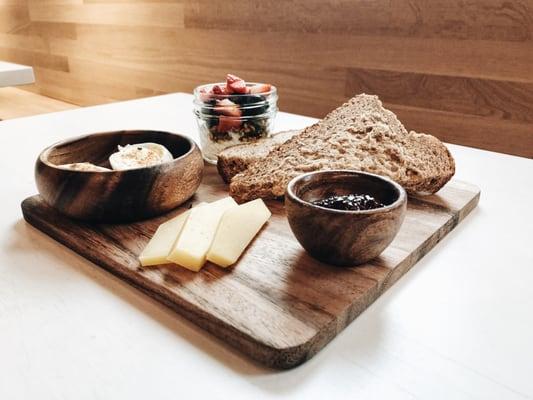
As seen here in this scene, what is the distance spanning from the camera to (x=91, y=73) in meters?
4.55

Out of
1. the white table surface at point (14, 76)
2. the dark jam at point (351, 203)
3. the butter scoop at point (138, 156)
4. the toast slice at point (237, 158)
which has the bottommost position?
the white table surface at point (14, 76)

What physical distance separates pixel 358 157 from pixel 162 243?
454 millimetres

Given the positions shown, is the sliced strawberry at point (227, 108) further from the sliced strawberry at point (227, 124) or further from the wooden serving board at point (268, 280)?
the wooden serving board at point (268, 280)

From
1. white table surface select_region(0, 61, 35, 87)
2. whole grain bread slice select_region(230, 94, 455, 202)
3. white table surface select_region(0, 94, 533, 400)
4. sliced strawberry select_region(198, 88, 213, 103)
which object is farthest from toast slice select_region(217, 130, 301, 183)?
white table surface select_region(0, 61, 35, 87)

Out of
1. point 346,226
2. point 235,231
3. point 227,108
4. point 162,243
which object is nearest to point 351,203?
point 346,226

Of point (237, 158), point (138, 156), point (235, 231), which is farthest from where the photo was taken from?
point (237, 158)

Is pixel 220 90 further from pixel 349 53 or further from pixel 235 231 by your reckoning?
pixel 349 53

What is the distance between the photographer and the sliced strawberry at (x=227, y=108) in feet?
3.80

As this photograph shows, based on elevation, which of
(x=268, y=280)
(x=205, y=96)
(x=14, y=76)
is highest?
(x=205, y=96)

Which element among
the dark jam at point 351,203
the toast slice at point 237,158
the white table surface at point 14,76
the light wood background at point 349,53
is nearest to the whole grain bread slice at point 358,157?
the toast slice at point 237,158

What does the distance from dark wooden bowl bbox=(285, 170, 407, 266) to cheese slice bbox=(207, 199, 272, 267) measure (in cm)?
10

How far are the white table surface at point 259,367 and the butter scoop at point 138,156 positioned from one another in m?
0.19

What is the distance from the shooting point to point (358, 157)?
974 mm

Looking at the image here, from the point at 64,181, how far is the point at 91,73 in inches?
164
